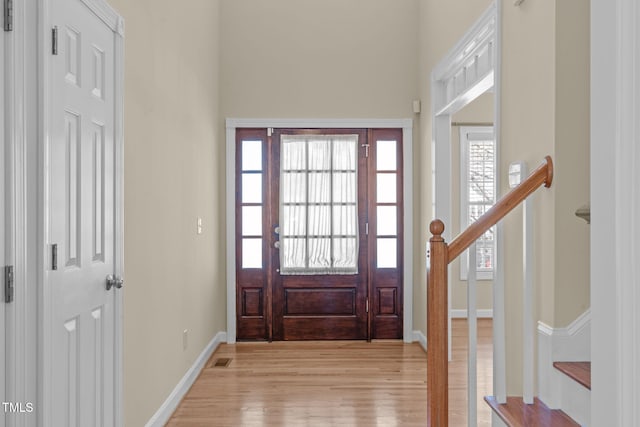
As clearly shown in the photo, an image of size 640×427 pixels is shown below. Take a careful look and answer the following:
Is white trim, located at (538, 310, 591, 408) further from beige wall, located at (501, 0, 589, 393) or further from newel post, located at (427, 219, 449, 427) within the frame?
newel post, located at (427, 219, 449, 427)

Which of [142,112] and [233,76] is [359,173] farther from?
[142,112]

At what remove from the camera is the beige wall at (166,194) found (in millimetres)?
2706

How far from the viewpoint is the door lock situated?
2352mm

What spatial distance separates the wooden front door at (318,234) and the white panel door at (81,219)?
2978 mm

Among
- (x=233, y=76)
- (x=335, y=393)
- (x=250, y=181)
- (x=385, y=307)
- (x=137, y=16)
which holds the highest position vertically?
(x=233, y=76)

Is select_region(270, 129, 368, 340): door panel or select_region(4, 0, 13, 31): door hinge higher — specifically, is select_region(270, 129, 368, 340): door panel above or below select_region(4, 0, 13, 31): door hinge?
below

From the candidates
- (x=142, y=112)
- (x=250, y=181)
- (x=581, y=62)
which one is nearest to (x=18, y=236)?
(x=142, y=112)

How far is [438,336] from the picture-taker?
7.63 feet

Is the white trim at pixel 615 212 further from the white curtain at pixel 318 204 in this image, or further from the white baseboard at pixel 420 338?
the white curtain at pixel 318 204

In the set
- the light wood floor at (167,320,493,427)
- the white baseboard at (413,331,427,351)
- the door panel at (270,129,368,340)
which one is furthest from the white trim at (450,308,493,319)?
the door panel at (270,129,368,340)

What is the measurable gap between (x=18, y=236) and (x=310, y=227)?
379cm

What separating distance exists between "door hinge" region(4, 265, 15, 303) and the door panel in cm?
379

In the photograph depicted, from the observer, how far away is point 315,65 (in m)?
5.39

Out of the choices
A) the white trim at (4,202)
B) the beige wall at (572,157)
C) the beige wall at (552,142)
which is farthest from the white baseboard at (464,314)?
the white trim at (4,202)
